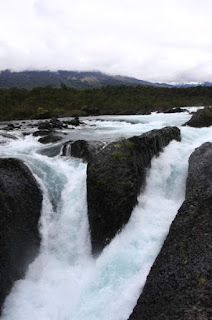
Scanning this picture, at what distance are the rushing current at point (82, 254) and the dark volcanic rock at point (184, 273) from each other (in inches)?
31.5

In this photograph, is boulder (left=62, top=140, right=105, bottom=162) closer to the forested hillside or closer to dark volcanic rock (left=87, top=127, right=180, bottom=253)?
dark volcanic rock (left=87, top=127, right=180, bottom=253)

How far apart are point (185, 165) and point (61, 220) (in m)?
8.28

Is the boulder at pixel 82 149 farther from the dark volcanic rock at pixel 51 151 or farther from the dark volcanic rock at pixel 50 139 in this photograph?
the dark volcanic rock at pixel 50 139

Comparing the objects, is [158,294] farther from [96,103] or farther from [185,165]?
[96,103]

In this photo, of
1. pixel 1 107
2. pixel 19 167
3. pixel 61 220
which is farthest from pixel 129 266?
pixel 1 107

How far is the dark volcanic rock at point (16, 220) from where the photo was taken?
10.0m

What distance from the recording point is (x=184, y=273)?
28.0ft

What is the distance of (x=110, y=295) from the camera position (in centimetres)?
935

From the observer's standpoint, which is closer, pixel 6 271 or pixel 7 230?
pixel 6 271

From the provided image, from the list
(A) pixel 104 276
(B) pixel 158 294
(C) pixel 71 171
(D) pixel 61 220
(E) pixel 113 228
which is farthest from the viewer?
(C) pixel 71 171

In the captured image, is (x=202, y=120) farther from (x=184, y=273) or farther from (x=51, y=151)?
(x=184, y=273)

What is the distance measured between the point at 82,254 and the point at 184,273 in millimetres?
4804

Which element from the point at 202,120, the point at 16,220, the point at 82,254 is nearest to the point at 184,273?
the point at 82,254

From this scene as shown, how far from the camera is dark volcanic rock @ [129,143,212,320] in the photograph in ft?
24.2
